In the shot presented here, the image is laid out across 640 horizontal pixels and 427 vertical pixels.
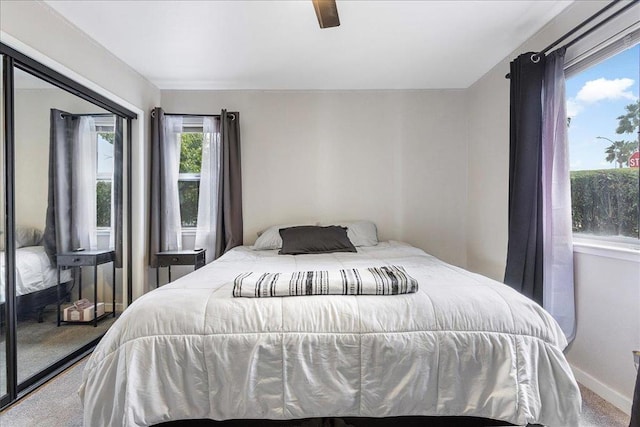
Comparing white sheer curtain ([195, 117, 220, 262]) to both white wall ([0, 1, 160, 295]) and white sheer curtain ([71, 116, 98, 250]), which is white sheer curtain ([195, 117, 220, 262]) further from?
white sheer curtain ([71, 116, 98, 250])

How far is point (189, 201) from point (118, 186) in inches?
27.4

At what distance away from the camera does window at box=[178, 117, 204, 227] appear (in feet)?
11.4

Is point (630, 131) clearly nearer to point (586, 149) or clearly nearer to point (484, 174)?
point (586, 149)

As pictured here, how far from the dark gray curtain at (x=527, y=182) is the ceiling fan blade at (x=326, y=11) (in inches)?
53.5

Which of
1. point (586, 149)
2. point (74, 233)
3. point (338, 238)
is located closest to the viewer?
point (586, 149)

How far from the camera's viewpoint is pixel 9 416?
1.73 m

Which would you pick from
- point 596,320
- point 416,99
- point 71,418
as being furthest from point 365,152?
point 71,418

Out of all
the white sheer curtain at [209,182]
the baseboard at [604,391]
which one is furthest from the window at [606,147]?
the white sheer curtain at [209,182]

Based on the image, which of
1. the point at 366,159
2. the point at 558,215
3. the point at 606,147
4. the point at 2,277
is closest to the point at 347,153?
the point at 366,159

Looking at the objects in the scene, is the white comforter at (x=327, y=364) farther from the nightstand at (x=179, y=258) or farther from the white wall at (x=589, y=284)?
the nightstand at (x=179, y=258)

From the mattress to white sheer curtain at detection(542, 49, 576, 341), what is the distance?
3175mm

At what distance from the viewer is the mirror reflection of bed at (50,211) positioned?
197cm

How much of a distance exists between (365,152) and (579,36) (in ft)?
6.44

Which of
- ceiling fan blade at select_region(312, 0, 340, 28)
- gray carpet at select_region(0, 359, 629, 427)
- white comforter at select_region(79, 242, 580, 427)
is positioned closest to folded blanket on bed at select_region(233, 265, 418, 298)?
white comforter at select_region(79, 242, 580, 427)
